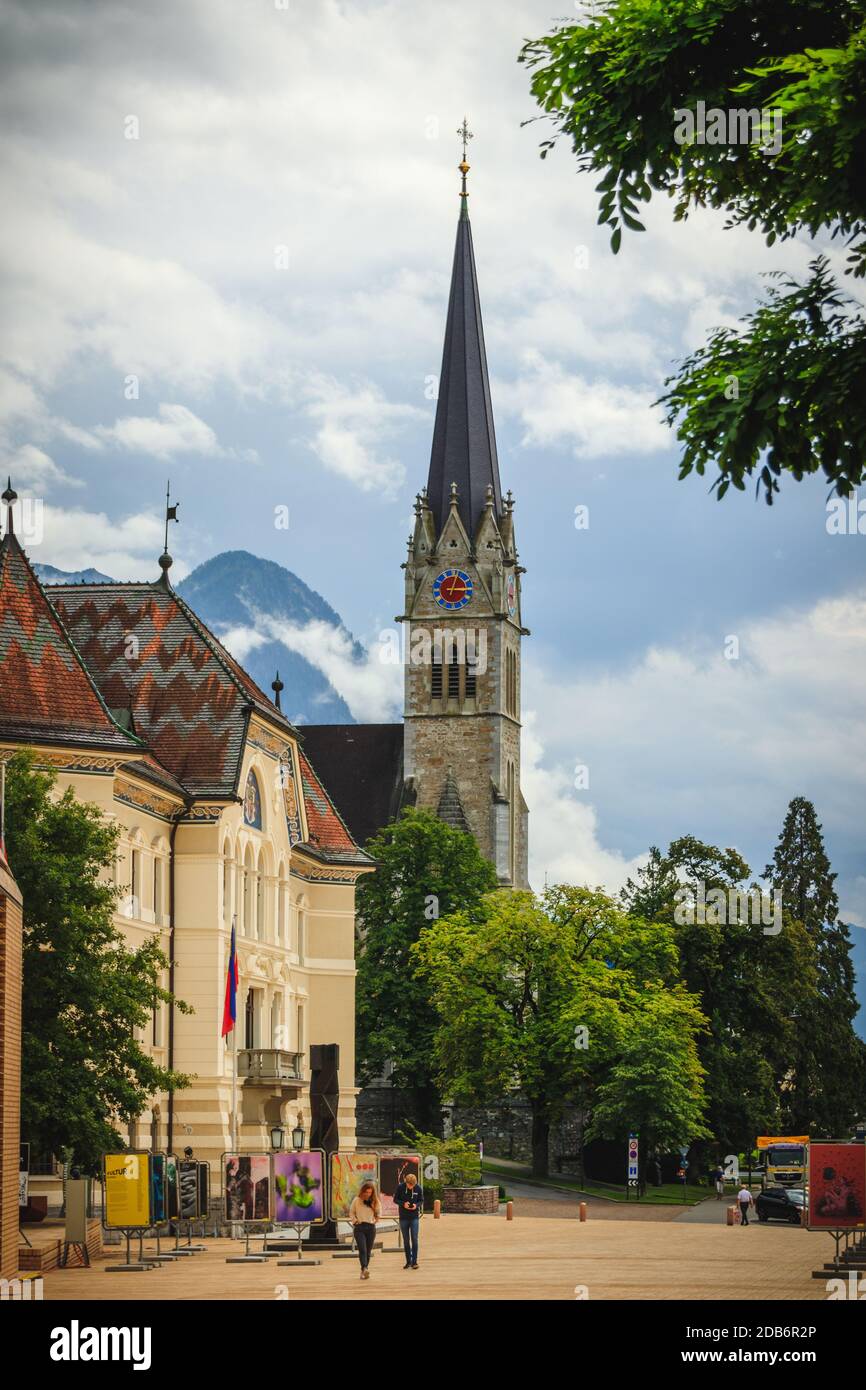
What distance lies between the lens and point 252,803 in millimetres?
60969

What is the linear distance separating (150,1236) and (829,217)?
2875 centimetres

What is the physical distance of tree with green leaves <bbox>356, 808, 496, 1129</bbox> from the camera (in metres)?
88.3

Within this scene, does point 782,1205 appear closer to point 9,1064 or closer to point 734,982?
point 734,982

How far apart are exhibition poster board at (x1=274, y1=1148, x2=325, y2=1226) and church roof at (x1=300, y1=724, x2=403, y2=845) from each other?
79176 mm

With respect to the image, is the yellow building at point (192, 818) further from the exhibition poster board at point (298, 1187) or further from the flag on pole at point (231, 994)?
the exhibition poster board at point (298, 1187)

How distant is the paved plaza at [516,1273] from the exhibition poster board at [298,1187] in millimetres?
941

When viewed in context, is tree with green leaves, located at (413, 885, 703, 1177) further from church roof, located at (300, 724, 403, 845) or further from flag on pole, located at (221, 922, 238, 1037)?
church roof, located at (300, 724, 403, 845)

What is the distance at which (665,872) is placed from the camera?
88.9 m

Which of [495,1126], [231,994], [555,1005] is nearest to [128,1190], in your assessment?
[231,994]

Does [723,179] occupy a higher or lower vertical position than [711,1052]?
higher

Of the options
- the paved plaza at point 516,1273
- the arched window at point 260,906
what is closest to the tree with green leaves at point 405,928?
the arched window at point 260,906

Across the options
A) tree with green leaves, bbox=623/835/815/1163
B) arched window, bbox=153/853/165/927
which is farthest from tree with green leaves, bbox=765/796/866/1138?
arched window, bbox=153/853/165/927
